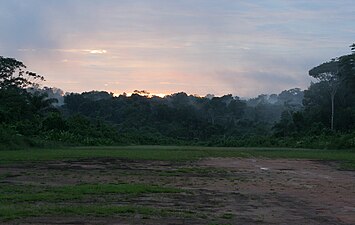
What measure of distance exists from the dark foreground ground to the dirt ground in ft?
0.05

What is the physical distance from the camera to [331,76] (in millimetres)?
57875

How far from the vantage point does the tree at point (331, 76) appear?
55.4 metres

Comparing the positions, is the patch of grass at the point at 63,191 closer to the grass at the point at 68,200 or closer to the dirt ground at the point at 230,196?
the grass at the point at 68,200

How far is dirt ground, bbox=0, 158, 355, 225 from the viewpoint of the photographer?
27.6ft

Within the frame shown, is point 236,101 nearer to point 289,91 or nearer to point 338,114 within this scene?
point 338,114

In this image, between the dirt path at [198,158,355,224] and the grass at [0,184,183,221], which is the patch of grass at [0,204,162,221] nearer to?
the grass at [0,184,183,221]

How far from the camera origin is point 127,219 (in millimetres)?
7988

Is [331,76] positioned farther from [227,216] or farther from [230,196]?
[227,216]

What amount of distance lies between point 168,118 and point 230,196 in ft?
209

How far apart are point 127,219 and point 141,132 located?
197 ft

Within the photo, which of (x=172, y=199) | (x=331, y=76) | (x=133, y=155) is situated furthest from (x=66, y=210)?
(x=331, y=76)

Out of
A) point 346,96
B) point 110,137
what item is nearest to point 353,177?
point 110,137

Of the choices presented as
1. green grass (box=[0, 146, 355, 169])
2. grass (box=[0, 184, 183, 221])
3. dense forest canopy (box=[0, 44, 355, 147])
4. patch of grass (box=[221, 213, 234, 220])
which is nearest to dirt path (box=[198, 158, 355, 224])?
patch of grass (box=[221, 213, 234, 220])

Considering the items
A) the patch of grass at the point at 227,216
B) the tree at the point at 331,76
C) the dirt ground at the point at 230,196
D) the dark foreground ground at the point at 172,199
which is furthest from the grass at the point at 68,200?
the tree at the point at 331,76
